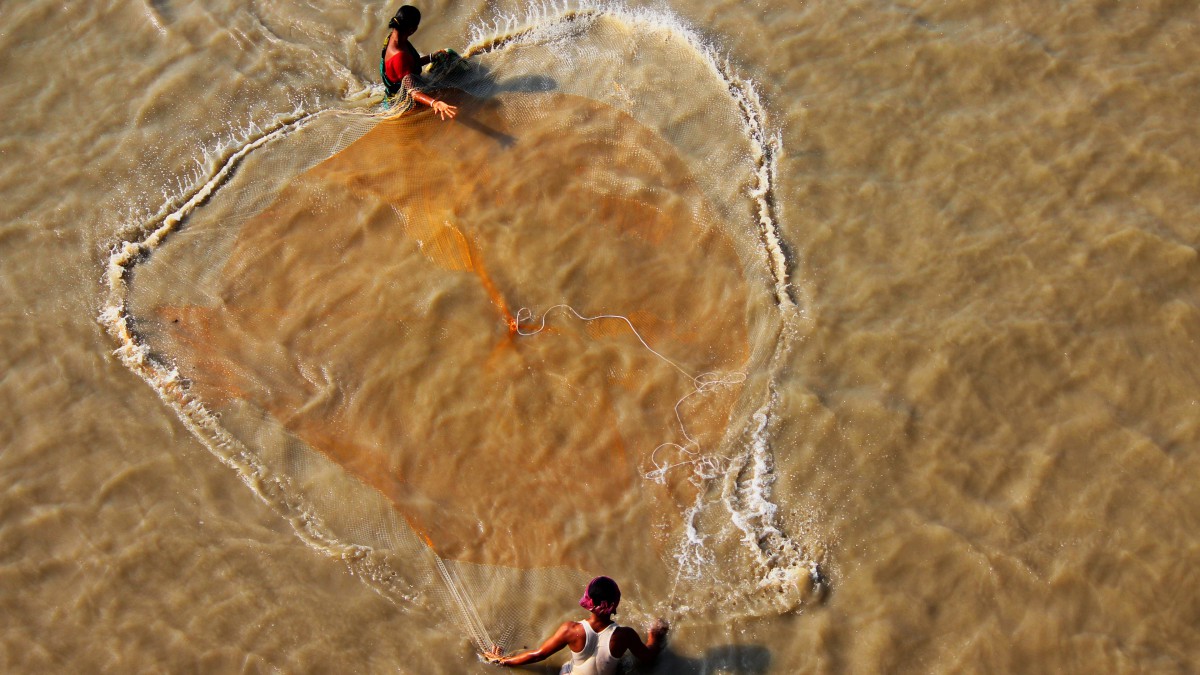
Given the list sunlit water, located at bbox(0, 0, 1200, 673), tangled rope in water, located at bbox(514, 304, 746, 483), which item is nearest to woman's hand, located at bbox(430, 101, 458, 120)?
sunlit water, located at bbox(0, 0, 1200, 673)

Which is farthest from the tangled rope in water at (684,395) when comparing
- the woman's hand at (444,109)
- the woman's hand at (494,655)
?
the woman's hand at (444,109)

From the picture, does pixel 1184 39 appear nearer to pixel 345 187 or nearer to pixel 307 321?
pixel 345 187

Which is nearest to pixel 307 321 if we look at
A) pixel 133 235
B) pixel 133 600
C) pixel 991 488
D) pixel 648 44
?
pixel 133 235

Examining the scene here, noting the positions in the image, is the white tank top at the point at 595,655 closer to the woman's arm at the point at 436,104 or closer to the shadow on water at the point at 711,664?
the shadow on water at the point at 711,664

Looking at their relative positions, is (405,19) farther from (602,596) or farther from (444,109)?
(602,596)

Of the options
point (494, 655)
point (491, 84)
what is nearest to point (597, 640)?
point (494, 655)

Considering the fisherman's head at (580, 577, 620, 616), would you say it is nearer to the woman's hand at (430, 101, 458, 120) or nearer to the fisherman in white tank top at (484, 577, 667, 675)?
the fisherman in white tank top at (484, 577, 667, 675)

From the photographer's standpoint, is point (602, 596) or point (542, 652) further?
point (542, 652)
